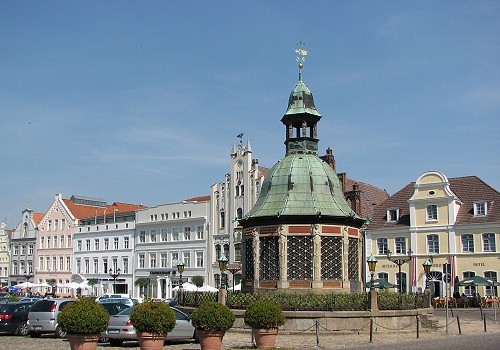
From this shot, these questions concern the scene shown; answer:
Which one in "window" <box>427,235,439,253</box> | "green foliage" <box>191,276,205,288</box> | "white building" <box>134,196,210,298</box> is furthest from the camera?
"white building" <box>134,196,210,298</box>

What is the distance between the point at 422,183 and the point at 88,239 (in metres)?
44.0

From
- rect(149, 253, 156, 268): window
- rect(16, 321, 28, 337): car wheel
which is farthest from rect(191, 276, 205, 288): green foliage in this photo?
rect(16, 321, 28, 337): car wheel

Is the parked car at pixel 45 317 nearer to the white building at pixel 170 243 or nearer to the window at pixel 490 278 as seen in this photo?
the window at pixel 490 278

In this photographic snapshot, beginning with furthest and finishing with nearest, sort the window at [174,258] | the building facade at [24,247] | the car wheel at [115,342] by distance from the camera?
the building facade at [24,247]
the window at [174,258]
the car wheel at [115,342]

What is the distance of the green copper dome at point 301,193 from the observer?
29938 millimetres

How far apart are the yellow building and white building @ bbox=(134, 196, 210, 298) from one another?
1884cm

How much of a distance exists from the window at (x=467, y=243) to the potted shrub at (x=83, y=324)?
41519 mm

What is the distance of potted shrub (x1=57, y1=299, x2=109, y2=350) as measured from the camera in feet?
53.4

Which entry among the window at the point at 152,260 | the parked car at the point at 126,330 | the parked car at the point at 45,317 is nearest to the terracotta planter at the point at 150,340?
the parked car at the point at 126,330

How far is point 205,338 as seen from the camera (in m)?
18.3

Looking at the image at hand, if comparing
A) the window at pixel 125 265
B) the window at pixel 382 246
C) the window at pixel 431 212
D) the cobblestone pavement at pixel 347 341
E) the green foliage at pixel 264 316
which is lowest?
the cobblestone pavement at pixel 347 341

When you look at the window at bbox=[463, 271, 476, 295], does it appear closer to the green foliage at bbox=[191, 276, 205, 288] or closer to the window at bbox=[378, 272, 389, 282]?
the window at bbox=[378, 272, 389, 282]

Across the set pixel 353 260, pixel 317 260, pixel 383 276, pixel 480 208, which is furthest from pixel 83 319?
pixel 383 276

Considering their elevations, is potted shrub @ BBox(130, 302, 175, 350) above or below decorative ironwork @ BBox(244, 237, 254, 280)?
below
